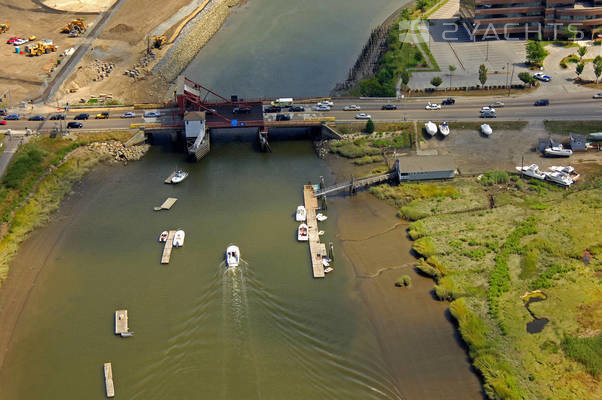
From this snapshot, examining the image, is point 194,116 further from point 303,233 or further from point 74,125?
point 303,233

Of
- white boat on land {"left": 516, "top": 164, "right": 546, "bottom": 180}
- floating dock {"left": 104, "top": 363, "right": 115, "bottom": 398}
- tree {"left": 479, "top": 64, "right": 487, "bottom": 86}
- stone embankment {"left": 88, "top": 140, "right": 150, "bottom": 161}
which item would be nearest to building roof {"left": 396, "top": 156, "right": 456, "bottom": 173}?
white boat on land {"left": 516, "top": 164, "right": 546, "bottom": 180}

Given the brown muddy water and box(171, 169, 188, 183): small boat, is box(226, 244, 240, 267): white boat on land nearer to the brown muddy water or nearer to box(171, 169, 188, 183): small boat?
the brown muddy water

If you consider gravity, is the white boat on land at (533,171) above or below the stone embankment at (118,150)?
below

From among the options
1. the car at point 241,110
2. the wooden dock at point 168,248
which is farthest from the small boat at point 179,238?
the car at point 241,110

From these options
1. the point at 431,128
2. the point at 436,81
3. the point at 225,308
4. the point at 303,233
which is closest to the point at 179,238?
the point at 225,308

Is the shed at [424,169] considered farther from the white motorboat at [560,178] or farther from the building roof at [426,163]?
the white motorboat at [560,178]

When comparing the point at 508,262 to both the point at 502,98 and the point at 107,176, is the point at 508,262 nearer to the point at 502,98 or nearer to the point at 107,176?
the point at 502,98
